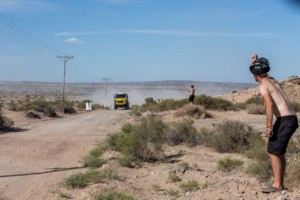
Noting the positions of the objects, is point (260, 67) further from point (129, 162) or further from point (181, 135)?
point (181, 135)

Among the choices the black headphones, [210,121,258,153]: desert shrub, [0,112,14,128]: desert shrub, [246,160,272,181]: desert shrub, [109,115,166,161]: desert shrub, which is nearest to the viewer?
the black headphones

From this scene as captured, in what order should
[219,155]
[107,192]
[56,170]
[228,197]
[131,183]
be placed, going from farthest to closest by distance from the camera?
[219,155], [56,170], [131,183], [107,192], [228,197]

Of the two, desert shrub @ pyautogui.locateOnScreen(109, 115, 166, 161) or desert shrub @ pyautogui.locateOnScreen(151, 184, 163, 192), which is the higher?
desert shrub @ pyautogui.locateOnScreen(109, 115, 166, 161)

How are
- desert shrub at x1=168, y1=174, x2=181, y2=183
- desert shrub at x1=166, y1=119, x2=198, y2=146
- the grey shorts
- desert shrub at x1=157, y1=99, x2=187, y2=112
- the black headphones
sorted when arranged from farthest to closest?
desert shrub at x1=157, y1=99, x2=187, y2=112
desert shrub at x1=166, y1=119, x2=198, y2=146
desert shrub at x1=168, y1=174, x2=181, y2=183
the black headphones
the grey shorts

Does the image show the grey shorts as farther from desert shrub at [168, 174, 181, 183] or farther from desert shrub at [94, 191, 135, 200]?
desert shrub at [168, 174, 181, 183]

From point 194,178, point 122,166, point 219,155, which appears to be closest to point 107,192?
point 194,178

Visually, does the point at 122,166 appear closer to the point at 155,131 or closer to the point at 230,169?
the point at 230,169

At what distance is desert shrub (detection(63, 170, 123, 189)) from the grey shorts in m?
5.13

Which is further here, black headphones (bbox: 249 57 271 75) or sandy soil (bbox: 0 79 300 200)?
sandy soil (bbox: 0 79 300 200)

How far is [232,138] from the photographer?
728 inches

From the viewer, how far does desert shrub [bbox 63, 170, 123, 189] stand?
1159cm

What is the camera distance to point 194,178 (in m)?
12.5

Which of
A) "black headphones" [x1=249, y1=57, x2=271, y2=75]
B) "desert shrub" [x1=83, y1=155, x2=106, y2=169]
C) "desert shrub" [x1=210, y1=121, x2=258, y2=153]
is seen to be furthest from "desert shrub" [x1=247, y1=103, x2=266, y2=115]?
"black headphones" [x1=249, y1=57, x2=271, y2=75]

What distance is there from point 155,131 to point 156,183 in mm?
7811
